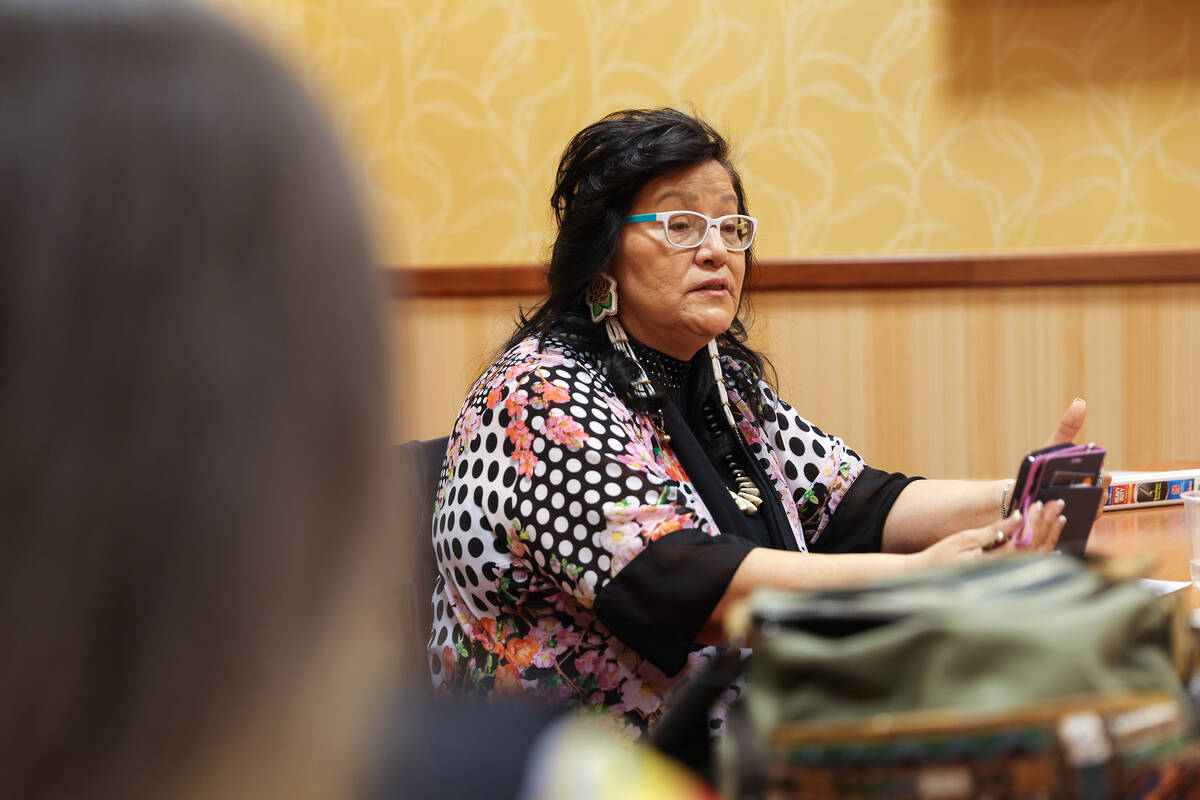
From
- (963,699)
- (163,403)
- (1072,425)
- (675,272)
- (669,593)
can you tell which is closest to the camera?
(163,403)

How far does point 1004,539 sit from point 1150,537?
1.55 ft

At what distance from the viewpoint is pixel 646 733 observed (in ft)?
4.82

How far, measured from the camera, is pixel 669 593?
4.40 ft

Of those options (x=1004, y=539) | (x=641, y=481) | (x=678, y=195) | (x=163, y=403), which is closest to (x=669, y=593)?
(x=641, y=481)

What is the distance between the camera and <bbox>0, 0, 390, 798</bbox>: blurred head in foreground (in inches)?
13.0

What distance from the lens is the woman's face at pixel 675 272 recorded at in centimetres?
179

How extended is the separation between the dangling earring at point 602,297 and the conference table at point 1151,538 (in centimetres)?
80

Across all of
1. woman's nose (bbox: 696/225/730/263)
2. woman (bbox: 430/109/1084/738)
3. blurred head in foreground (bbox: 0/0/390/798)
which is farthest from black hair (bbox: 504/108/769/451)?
blurred head in foreground (bbox: 0/0/390/798)

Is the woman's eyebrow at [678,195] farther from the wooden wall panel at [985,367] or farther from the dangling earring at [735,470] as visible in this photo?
the wooden wall panel at [985,367]

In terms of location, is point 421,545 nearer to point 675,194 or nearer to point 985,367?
point 675,194

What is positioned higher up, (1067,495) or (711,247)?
(711,247)

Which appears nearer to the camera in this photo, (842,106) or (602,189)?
(602,189)

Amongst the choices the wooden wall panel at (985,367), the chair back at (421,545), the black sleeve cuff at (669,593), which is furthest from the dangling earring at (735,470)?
the wooden wall panel at (985,367)

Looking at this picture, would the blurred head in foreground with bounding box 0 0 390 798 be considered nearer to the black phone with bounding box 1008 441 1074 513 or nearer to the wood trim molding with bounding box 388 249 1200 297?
the black phone with bounding box 1008 441 1074 513
